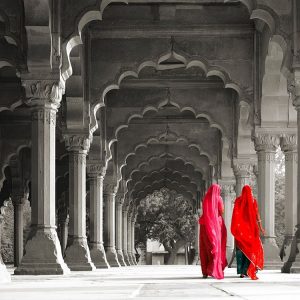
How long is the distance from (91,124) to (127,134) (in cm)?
1004

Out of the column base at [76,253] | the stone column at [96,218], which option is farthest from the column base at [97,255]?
the column base at [76,253]

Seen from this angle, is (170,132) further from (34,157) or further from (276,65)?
(34,157)

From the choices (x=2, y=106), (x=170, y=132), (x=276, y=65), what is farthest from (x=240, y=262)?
(x=170, y=132)

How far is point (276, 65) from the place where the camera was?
20250 mm

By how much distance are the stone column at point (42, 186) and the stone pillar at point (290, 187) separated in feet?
25.2

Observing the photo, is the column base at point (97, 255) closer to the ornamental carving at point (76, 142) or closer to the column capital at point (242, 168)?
the column capital at point (242, 168)

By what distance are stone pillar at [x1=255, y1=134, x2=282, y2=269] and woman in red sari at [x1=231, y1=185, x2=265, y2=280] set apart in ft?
25.5

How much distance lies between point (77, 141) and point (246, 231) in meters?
8.58

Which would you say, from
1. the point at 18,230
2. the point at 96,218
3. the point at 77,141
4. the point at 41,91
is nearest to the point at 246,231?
the point at 41,91

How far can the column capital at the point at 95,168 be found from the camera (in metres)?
26.8

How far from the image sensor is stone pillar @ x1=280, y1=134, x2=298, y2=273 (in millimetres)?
21281

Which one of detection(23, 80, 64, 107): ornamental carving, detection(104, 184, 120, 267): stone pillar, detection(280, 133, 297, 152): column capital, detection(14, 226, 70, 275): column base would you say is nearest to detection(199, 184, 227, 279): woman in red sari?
detection(14, 226, 70, 275): column base

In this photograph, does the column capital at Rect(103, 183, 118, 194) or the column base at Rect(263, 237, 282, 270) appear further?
the column capital at Rect(103, 183, 118, 194)

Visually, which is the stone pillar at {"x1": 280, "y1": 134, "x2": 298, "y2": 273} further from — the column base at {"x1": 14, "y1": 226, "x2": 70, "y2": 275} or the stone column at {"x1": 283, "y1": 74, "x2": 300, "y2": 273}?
the column base at {"x1": 14, "y1": 226, "x2": 70, "y2": 275}
